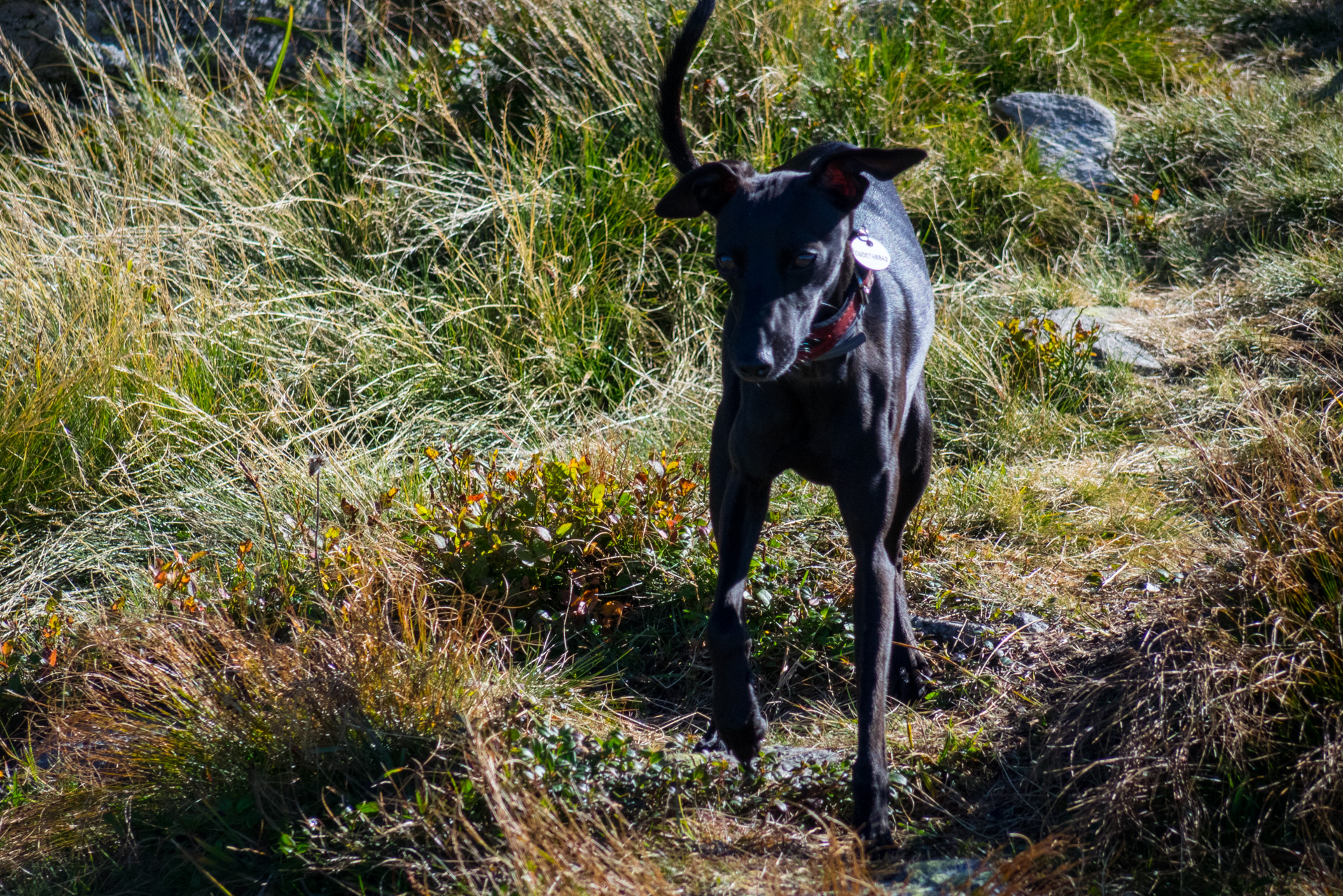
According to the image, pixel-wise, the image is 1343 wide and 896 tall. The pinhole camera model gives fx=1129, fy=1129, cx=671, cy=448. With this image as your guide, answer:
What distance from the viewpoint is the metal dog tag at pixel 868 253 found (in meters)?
2.67

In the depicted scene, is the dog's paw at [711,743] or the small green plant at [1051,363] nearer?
the dog's paw at [711,743]

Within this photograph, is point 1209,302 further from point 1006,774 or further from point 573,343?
point 1006,774

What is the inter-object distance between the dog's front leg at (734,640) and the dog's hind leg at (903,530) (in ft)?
2.11

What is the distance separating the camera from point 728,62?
6.11 metres

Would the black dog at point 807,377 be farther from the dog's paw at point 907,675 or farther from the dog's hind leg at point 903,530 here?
the dog's paw at point 907,675

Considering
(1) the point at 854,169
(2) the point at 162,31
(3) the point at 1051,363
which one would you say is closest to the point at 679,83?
(1) the point at 854,169

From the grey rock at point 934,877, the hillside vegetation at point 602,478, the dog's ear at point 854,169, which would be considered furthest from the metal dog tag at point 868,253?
the grey rock at point 934,877

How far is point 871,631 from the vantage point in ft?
8.84

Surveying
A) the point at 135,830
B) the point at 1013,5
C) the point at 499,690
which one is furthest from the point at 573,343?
the point at 1013,5

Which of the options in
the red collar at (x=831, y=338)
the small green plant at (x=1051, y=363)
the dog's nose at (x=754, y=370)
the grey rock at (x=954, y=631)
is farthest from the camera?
the small green plant at (x=1051, y=363)

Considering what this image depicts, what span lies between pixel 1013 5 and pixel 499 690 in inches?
239

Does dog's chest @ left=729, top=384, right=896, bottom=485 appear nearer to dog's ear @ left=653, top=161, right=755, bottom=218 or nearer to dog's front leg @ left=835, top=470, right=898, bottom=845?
dog's front leg @ left=835, top=470, right=898, bottom=845

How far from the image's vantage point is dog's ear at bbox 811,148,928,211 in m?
2.53

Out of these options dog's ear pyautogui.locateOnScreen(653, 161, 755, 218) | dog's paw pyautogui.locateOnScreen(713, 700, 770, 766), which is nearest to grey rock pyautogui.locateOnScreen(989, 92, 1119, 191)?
dog's ear pyautogui.locateOnScreen(653, 161, 755, 218)
